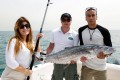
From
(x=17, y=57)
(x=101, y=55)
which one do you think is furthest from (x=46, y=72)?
(x=17, y=57)

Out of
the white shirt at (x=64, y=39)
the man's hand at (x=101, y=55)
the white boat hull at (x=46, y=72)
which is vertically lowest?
the white boat hull at (x=46, y=72)

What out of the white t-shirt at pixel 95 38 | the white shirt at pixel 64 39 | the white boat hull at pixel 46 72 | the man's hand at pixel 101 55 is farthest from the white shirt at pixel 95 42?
the white boat hull at pixel 46 72

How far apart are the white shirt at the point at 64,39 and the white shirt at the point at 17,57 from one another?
0.93 metres

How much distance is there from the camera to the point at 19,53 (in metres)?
3.75

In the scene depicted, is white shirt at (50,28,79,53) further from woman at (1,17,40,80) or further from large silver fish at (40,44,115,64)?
woman at (1,17,40,80)

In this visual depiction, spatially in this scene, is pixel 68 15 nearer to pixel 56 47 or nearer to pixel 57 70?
pixel 56 47

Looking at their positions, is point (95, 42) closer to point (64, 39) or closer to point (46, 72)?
point (64, 39)

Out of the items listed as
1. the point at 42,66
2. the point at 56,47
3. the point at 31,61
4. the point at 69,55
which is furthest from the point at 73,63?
the point at 42,66

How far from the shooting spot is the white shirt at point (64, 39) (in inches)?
180

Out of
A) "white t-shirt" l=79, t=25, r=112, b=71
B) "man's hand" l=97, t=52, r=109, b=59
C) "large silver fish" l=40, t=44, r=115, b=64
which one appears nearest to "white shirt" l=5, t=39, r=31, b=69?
"large silver fish" l=40, t=44, r=115, b=64

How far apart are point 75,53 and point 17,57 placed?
1113 millimetres

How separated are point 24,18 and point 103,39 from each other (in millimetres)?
1467

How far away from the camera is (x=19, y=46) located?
372 centimetres

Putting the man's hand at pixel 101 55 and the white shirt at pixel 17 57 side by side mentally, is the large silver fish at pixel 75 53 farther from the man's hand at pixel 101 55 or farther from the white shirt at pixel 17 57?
the white shirt at pixel 17 57
